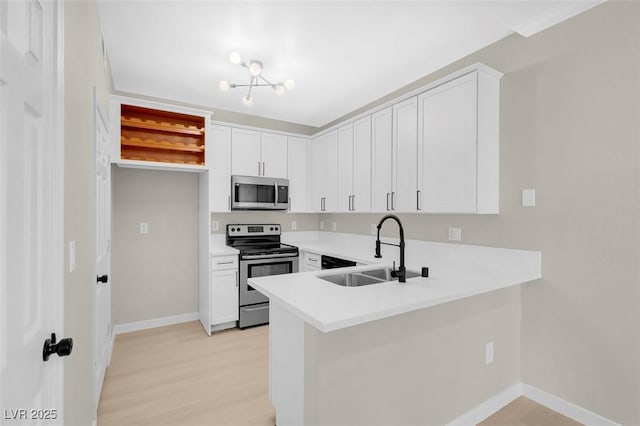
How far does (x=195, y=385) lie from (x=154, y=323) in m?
Answer: 1.60

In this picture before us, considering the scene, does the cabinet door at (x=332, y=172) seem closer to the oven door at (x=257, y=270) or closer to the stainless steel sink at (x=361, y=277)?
the oven door at (x=257, y=270)

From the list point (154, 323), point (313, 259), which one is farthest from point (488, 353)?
point (154, 323)

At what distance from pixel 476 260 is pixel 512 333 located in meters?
0.59

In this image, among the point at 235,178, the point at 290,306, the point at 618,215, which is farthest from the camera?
the point at 235,178

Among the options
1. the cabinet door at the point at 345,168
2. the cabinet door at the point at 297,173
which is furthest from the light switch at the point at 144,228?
the cabinet door at the point at 345,168

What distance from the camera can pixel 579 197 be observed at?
2.05 metres

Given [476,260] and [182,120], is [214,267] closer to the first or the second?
[182,120]

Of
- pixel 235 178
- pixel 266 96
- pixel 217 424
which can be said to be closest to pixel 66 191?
pixel 217 424

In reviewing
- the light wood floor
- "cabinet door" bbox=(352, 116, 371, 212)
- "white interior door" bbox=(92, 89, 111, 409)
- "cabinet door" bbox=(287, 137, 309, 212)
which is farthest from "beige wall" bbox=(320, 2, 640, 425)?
"white interior door" bbox=(92, 89, 111, 409)

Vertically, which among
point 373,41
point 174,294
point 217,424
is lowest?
point 217,424

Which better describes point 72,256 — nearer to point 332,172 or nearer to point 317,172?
point 332,172

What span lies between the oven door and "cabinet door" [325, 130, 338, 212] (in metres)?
0.84

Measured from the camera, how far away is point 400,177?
291 cm

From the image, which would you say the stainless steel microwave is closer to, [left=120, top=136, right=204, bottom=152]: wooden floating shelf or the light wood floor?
[left=120, top=136, right=204, bottom=152]: wooden floating shelf
